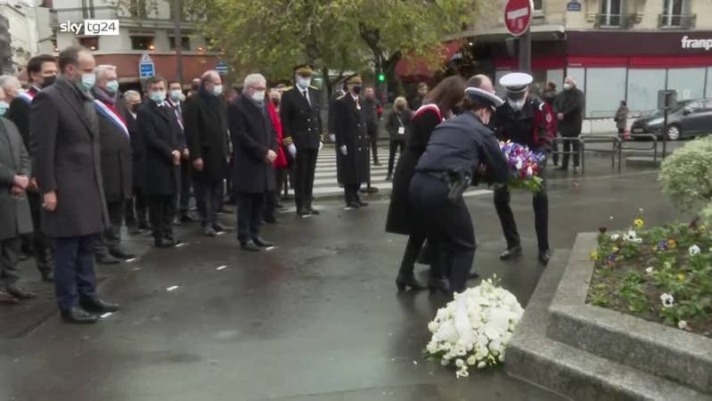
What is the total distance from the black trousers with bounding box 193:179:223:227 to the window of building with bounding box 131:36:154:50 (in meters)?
36.5

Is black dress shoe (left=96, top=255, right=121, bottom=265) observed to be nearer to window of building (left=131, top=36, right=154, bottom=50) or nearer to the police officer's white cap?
the police officer's white cap

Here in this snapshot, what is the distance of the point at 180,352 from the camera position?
17.0ft

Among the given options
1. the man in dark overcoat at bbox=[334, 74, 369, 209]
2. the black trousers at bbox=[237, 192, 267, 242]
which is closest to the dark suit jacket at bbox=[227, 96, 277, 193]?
the black trousers at bbox=[237, 192, 267, 242]

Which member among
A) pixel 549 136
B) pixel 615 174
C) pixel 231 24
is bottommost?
pixel 615 174

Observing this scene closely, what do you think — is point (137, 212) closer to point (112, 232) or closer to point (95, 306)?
point (112, 232)

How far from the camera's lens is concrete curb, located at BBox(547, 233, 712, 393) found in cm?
396

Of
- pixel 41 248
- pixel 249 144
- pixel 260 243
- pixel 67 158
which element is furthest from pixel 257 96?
pixel 67 158

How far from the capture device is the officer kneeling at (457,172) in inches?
219

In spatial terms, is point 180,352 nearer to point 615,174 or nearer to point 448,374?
point 448,374

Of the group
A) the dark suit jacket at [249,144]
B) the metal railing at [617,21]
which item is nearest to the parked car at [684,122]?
the metal railing at [617,21]

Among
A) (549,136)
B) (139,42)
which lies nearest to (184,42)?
(139,42)

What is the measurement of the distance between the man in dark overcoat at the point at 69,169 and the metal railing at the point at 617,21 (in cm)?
3065

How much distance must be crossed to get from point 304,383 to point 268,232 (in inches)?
205

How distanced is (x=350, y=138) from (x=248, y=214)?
3.15m
